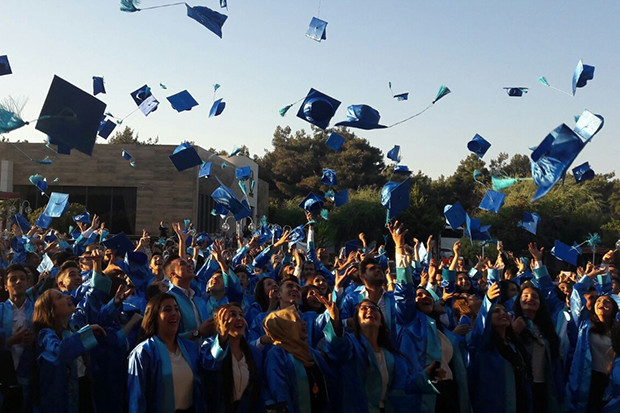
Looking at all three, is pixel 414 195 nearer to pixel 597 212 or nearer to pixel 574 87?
pixel 597 212

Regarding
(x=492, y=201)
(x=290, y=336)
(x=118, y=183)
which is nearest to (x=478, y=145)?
(x=492, y=201)

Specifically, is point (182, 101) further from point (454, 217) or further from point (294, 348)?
point (294, 348)

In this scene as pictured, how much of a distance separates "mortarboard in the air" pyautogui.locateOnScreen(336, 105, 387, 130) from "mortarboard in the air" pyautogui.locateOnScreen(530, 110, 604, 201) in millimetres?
2148

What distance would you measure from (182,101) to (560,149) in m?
6.95

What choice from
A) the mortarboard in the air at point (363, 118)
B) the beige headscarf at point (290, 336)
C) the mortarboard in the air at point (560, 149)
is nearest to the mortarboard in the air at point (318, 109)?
the mortarboard in the air at point (363, 118)

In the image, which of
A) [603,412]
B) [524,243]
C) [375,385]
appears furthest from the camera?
[524,243]

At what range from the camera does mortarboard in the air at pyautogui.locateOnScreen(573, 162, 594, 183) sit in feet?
38.1

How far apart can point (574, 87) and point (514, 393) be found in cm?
515

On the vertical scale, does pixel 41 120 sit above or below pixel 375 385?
above


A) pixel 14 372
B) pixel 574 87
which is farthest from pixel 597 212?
pixel 14 372

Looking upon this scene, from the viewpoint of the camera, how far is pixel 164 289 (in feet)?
18.7

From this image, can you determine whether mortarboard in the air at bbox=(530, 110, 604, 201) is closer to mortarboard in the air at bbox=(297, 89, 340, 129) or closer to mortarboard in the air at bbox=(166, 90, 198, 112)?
mortarboard in the air at bbox=(297, 89, 340, 129)

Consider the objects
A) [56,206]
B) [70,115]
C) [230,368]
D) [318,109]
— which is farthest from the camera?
[56,206]

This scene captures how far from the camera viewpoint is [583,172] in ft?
38.7
